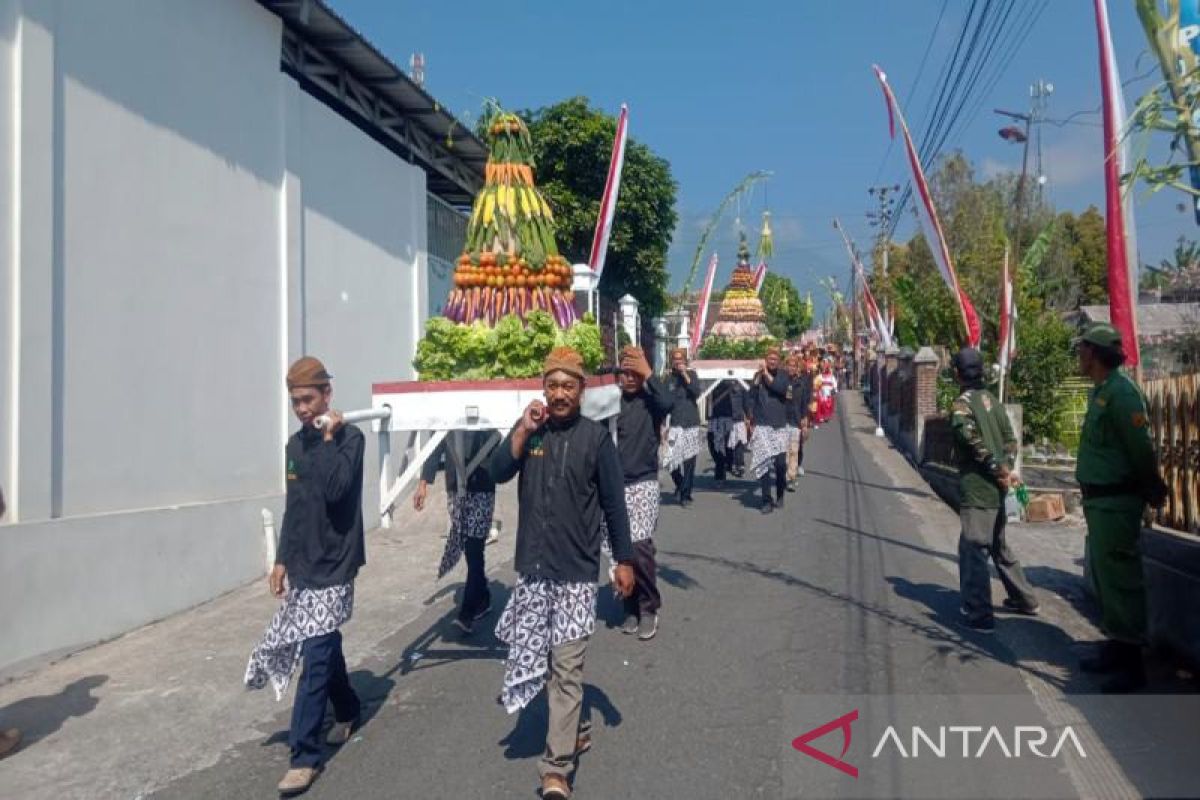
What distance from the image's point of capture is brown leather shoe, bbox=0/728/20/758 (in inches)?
201

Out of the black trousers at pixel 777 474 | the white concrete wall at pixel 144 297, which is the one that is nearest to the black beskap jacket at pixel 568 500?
the white concrete wall at pixel 144 297

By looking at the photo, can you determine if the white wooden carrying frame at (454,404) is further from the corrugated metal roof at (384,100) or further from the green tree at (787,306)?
the green tree at (787,306)

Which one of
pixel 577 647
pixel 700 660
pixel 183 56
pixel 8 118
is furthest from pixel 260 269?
pixel 577 647

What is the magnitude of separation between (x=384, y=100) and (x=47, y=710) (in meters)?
9.56

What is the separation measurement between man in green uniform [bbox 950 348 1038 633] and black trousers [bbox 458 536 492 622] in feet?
10.7

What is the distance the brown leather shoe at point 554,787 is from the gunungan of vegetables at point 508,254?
310 cm

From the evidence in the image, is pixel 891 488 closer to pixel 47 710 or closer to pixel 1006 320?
pixel 1006 320

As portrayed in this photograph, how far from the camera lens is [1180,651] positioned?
5848 millimetres

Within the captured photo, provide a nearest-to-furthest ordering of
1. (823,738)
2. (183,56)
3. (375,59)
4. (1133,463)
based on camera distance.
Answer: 1. (823,738)
2. (1133,463)
3. (183,56)
4. (375,59)

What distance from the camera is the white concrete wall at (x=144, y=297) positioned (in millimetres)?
6484

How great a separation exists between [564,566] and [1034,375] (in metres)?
14.7

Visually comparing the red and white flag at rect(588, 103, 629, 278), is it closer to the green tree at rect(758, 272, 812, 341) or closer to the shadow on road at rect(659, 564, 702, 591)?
the shadow on road at rect(659, 564, 702, 591)

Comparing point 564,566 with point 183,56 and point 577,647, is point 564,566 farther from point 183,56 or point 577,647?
point 183,56

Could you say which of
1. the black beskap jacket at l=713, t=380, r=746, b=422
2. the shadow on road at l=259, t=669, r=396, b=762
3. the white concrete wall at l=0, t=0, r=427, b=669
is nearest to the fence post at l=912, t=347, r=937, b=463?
the black beskap jacket at l=713, t=380, r=746, b=422
